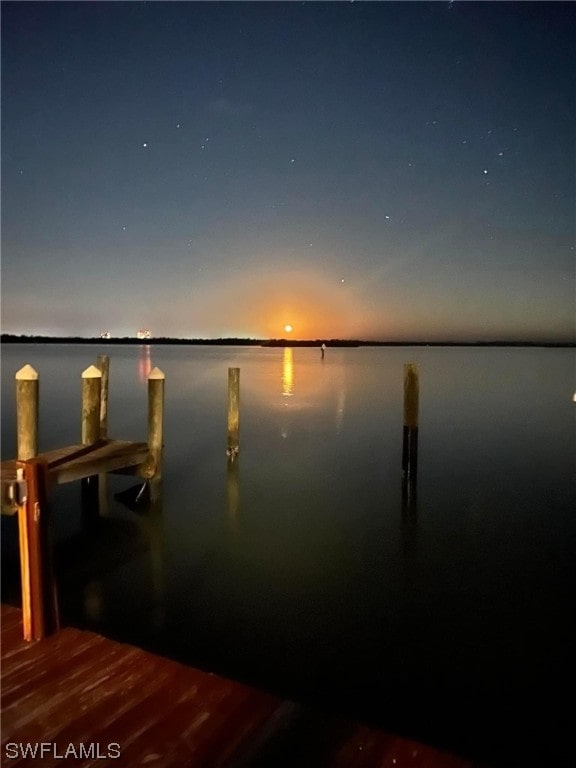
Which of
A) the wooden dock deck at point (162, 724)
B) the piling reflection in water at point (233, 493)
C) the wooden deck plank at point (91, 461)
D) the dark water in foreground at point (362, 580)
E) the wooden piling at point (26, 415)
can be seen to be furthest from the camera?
the piling reflection in water at point (233, 493)

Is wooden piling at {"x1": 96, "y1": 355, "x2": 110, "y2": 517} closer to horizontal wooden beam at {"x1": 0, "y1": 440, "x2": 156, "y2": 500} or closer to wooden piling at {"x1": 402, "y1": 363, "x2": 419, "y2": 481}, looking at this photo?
horizontal wooden beam at {"x1": 0, "y1": 440, "x2": 156, "y2": 500}

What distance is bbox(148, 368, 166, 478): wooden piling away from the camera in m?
9.38

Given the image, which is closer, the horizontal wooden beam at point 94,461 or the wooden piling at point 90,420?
the horizontal wooden beam at point 94,461

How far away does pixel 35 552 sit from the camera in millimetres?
4164

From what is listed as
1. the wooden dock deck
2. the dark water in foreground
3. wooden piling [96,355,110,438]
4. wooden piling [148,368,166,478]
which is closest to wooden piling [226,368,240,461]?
the dark water in foreground

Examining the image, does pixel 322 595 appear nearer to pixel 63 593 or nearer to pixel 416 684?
pixel 416 684

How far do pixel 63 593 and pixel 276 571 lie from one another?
106 inches

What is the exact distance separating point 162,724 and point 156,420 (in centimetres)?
655

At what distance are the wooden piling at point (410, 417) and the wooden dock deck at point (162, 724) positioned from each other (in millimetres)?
8354

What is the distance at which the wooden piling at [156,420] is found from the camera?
30.8 ft

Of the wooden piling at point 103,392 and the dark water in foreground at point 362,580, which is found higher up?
the wooden piling at point 103,392

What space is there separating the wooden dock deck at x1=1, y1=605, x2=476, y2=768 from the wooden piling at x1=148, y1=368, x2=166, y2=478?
5.48 metres

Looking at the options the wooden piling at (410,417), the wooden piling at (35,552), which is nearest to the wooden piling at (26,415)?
the wooden piling at (35,552)

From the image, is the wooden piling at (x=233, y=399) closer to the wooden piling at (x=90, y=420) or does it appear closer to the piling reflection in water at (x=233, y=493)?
the piling reflection in water at (x=233, y=493)
